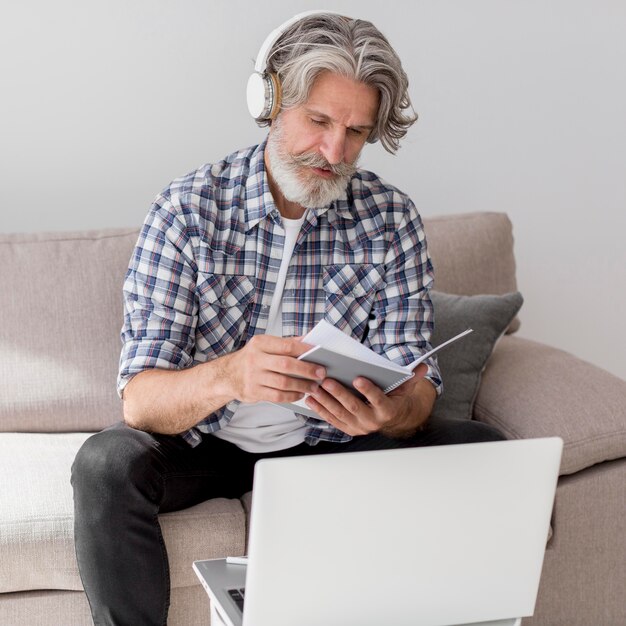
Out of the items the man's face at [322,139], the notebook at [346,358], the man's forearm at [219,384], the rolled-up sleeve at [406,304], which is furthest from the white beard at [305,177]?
the notebook at [346,358]

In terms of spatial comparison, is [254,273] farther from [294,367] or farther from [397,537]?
[397,537]

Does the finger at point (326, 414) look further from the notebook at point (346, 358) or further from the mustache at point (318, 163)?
the mustache at point (318, 163)

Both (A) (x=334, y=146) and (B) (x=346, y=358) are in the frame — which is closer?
(B) (x=346, y=358)

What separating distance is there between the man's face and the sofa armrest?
597 millimetres

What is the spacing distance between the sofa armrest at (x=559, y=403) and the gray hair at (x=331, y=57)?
26.7 inches

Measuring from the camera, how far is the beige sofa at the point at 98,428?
1.61 metres

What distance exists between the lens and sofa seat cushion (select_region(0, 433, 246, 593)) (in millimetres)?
1582

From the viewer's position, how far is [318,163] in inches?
65.5

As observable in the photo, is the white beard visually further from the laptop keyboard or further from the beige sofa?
the laptop keyboard

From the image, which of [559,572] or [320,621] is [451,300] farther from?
[320,621]

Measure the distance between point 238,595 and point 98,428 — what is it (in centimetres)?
88

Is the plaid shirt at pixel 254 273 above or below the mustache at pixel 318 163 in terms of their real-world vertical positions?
below

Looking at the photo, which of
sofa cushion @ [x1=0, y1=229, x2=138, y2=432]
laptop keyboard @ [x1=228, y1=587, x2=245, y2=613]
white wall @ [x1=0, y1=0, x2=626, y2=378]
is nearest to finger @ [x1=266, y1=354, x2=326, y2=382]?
laptop keyboard @ [x1=228, y1=587, x2=245, y2=613]

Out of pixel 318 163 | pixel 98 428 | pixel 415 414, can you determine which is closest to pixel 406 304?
pixel 415 414
